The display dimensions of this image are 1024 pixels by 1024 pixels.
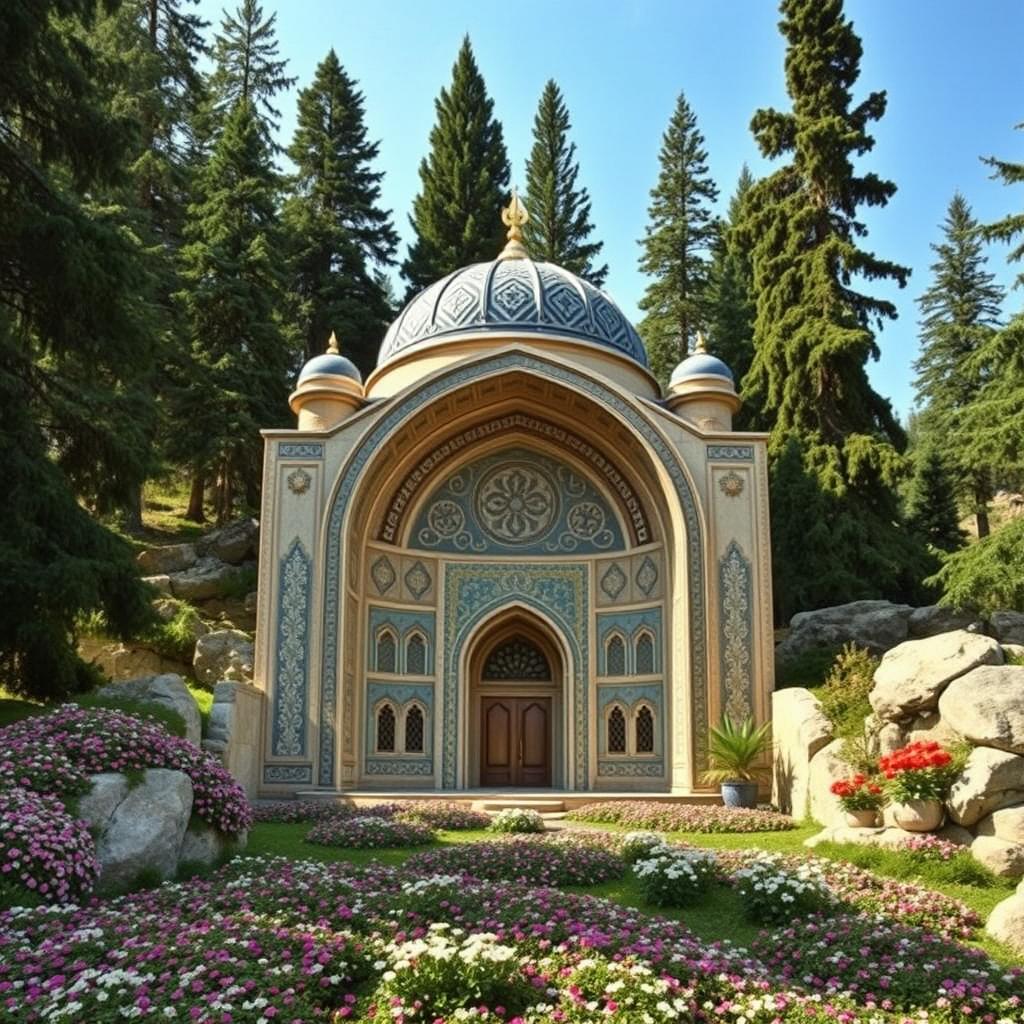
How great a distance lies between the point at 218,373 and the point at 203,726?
47.0 feet

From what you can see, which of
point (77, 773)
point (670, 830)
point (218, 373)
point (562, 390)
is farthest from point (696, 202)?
point (77, 773)

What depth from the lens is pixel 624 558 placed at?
19812 millimetres

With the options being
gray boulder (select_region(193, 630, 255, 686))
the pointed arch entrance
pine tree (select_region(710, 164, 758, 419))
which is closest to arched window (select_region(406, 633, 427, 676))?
the pointed arch entrance

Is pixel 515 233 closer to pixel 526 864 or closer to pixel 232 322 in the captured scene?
pixel 232 322

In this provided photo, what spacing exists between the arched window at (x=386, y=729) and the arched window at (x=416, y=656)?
858 millimetres

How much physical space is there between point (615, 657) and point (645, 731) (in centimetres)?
150

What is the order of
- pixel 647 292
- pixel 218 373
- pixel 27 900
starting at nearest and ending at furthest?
1. pixel 27 900
2. pixel 218 373
3. pixel 647 292

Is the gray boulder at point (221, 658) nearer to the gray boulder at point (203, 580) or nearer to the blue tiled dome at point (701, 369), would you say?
the gray boulder at point (203, 580)

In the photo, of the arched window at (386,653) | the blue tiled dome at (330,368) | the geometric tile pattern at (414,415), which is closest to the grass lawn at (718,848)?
the geometric tile pattern at (414,415)

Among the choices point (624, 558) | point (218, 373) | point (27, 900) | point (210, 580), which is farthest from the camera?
point (218, 373)

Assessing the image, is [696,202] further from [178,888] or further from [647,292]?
[178,888]

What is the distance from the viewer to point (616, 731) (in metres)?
19.3

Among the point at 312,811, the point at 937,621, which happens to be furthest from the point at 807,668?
the point at 312,811

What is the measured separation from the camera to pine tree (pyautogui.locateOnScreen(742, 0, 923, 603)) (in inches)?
920
